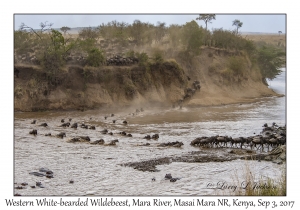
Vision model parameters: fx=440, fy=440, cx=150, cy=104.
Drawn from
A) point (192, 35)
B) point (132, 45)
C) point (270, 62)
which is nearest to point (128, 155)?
point (132, 45)

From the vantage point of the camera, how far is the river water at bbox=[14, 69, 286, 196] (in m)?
12.2

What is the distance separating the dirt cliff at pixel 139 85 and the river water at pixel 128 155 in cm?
157

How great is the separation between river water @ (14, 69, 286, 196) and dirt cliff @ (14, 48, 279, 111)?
157cm

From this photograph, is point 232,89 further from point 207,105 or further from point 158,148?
point 158,148

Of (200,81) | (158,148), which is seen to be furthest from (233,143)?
(200,81)

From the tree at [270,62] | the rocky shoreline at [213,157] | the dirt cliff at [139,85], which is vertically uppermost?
the tree at [270,62]

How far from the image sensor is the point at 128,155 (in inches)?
634

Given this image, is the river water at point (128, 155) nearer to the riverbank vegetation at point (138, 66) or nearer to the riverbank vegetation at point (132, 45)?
the riverbank vegetation at point (138, 66)

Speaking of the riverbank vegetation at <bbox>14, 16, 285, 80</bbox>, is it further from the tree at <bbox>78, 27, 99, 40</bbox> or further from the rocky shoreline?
the rocky shoreline

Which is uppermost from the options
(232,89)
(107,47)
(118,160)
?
(107,47)

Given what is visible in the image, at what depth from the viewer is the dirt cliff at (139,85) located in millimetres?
28188

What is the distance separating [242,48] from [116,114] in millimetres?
21741

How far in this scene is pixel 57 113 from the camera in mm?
27031

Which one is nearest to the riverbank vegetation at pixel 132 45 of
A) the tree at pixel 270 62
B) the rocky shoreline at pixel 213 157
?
the tree at pixel 270 62
